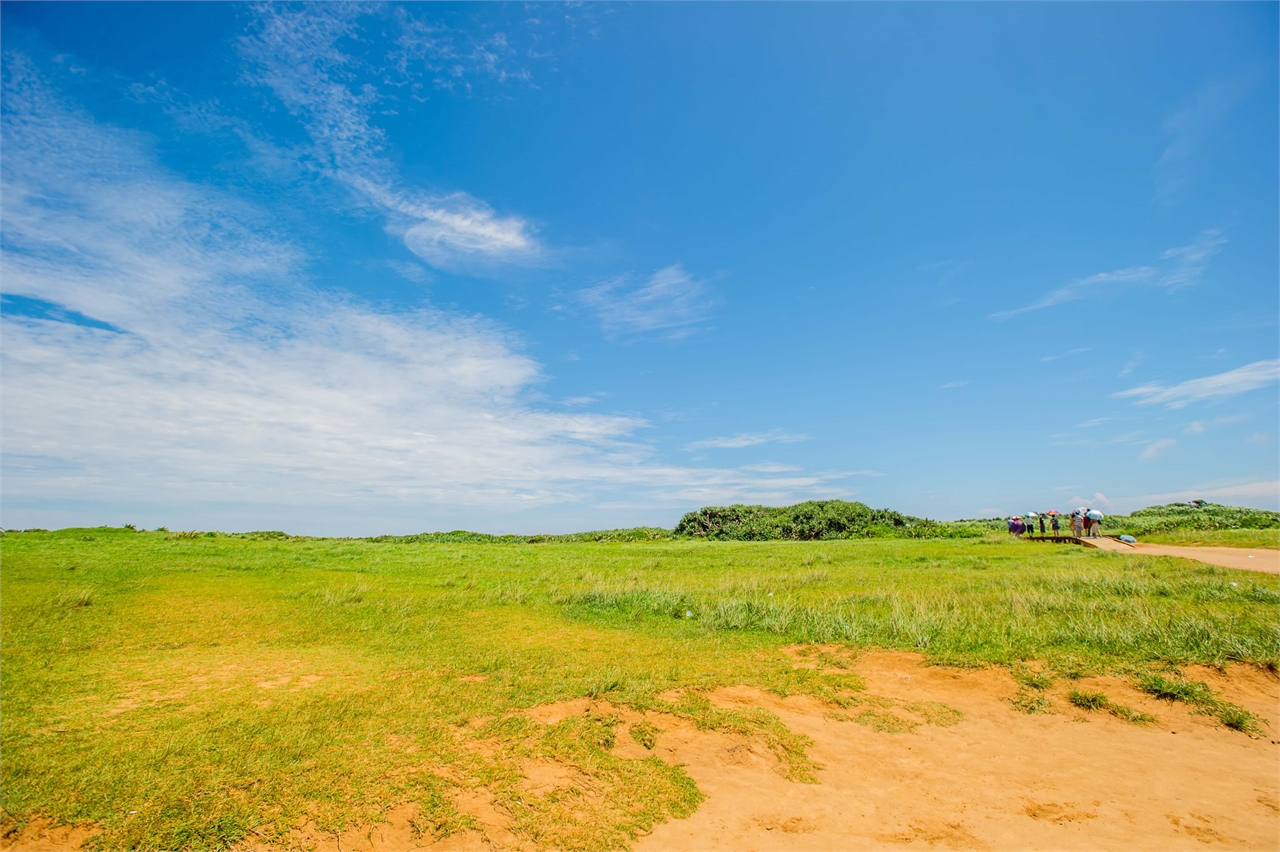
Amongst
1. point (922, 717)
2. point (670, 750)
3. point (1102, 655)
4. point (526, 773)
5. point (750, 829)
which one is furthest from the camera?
point (1102, 655)

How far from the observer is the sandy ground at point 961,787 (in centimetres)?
515

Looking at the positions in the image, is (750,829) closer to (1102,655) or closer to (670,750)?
(670,750)

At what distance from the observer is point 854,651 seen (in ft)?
36.1

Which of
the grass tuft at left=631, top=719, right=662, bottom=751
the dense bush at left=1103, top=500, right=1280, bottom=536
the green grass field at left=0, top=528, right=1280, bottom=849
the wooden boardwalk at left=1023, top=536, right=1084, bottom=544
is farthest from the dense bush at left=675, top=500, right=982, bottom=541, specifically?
the grass tuft at left=631, top=719, right=662, bottom=751

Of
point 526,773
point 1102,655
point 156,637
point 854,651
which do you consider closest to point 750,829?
point 526,773

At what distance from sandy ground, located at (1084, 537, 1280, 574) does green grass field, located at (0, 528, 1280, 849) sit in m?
2.72

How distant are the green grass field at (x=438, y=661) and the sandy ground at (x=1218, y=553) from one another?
8.92 ft

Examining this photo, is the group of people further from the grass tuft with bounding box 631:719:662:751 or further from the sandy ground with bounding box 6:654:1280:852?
the grass tuft with bounding box 631:719:662:751

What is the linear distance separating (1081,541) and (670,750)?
115 ft

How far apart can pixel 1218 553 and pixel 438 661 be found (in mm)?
32520

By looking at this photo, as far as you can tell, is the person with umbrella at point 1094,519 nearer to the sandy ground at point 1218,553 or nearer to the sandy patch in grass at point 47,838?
the sandy ground at point 1218,553

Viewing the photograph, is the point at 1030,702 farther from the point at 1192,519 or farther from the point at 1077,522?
the point at 1192,519

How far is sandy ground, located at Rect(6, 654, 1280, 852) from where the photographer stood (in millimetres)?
5152

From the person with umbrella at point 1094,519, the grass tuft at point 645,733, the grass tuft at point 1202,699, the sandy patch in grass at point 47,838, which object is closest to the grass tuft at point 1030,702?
the grass tuft at point 1202,699
